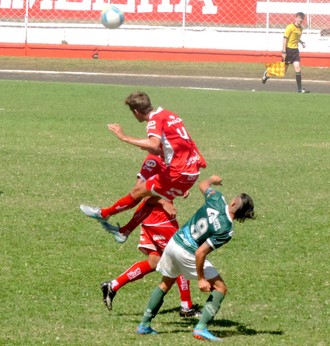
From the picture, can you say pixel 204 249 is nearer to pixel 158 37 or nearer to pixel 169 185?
pixel 169 185

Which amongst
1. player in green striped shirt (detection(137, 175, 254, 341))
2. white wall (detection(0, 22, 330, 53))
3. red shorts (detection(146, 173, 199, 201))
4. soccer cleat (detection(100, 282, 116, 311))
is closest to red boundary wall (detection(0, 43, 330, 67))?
white wall (detection(0, 22, 330, 53))

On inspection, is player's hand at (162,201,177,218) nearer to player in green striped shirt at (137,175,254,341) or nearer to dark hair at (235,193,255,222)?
player in green striped shirt at (137,175,254,341)

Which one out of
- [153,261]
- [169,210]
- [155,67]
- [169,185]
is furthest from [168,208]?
[155,67]

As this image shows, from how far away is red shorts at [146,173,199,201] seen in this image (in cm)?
1022

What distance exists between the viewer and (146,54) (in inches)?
1585

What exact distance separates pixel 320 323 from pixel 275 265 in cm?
241

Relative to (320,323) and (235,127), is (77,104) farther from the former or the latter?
(320,323)

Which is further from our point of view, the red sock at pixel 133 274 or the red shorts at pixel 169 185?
the red shorts at pixel 169 185

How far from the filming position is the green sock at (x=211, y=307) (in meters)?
9.06

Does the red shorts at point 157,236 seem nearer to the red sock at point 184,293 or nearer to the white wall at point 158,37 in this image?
the red sock at point 184,293

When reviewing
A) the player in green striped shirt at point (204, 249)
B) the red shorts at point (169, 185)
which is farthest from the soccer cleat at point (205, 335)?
the red shorts at point (169, 185)

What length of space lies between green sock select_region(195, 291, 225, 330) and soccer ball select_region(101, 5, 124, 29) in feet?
94.9

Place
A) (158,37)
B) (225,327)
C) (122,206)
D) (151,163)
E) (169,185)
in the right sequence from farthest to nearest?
1. (158,37)
2. (122,206)
3. (151,163)
4. (169,185)
5. (225,327)

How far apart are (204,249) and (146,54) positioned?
3189cm
